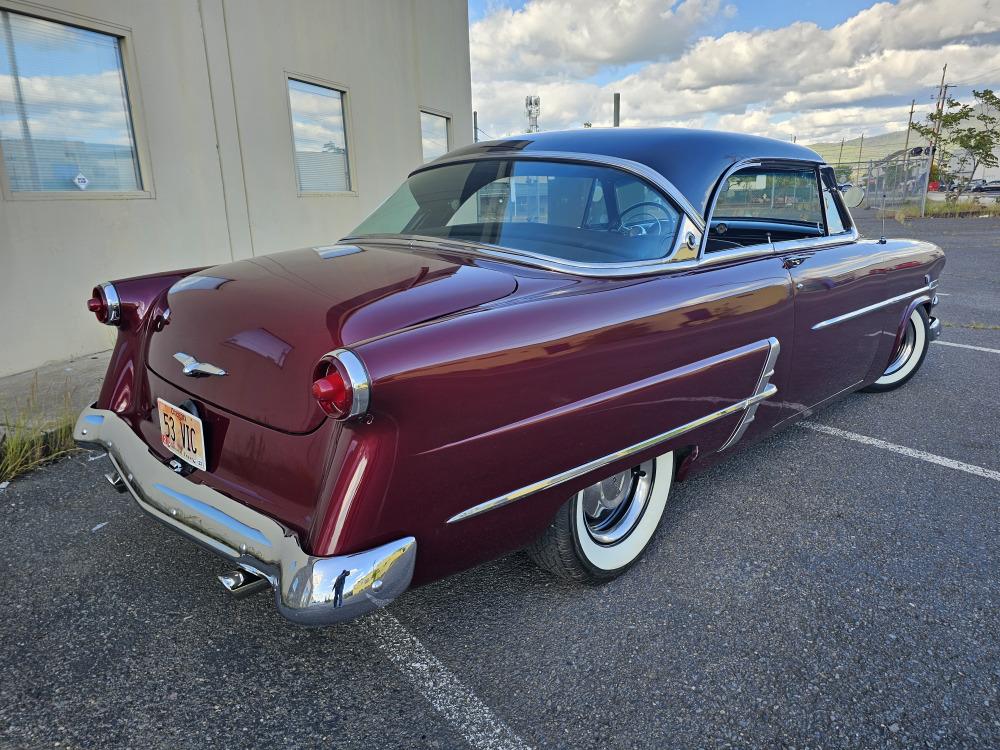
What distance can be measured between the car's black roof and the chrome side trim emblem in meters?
0.66

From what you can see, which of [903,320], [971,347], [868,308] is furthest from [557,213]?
[971,347]

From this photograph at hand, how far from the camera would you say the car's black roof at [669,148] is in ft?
8.60

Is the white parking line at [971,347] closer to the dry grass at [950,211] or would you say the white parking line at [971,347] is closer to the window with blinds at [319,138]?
the window with blinds at [319,138]

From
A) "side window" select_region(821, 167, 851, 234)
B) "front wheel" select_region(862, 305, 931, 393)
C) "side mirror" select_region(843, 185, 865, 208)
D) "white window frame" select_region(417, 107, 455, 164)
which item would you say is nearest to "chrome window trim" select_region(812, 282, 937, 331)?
"front wheel" select_region(862, 305, 931, 393)

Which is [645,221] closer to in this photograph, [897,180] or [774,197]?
[774,197]

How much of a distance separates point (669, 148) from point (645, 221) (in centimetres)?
39

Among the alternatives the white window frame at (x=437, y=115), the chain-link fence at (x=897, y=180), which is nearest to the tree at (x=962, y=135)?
the chain-link fence at (x=897, y=180)

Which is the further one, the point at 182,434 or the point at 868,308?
the point at 868,308

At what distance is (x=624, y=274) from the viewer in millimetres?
2254

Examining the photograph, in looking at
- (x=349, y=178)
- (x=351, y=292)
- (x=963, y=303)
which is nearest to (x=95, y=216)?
(x=349, y=178)

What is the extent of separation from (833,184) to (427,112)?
24.4 ft

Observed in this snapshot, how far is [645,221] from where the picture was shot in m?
2.53

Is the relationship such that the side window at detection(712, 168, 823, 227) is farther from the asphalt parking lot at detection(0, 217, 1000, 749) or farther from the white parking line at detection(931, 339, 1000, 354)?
the white parking line at detection(931, 339, 1000, 354)

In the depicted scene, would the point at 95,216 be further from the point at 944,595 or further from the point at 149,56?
the point at 944,595
